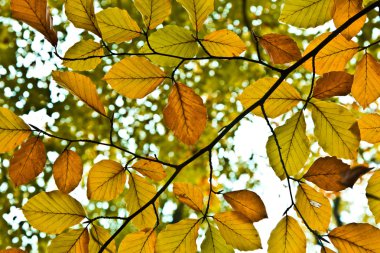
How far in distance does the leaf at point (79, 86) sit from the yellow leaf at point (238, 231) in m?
0.23

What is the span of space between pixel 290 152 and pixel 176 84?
19cm

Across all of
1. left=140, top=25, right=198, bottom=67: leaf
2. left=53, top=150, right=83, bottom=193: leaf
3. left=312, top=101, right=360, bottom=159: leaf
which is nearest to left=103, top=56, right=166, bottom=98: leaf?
left=140, top=25, right=198, bottom=67: leaf

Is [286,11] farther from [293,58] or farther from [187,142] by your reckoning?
[187,142]

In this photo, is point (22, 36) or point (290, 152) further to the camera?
point (22, 36)

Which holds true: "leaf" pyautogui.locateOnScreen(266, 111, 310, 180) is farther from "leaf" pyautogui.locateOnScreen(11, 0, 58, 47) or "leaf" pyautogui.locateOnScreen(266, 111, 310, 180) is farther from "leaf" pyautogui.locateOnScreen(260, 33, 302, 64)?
"leaf" pyautogui.locateOnScreen(11, 0, 58, 47)

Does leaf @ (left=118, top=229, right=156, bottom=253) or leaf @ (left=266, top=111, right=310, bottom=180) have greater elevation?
leaf @ (left=266, top=111, right=310, bottom=180)

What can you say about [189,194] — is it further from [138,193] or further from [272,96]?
[272,96]

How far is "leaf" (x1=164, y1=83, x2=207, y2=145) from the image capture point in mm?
511

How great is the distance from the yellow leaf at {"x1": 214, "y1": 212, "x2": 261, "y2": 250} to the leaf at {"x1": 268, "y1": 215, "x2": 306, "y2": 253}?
0.08 feet

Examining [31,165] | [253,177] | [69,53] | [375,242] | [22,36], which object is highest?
[69,53]

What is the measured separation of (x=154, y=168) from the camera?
0.58 meters

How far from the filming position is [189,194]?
56 centimetres

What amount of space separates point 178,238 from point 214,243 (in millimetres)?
60

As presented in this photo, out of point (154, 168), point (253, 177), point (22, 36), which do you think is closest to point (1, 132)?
point (154, 168)
